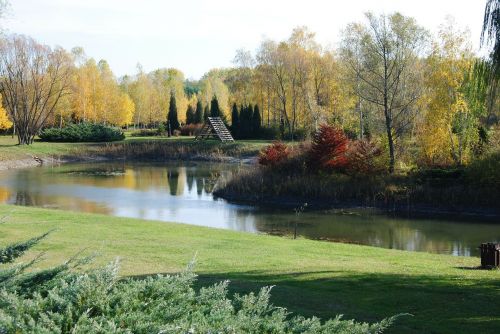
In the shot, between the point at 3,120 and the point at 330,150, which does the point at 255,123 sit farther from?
the point at 330,150

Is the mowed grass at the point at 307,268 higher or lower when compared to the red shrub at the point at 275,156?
lower

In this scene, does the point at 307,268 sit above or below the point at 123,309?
below

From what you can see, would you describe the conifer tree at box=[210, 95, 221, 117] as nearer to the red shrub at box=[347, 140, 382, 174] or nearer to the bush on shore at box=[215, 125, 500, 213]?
the bush on shore at box=[215, 125, 500, 213]

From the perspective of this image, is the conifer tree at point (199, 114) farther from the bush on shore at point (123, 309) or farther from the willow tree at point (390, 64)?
the bush on shore at point (123, 309)

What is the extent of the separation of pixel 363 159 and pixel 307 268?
19481mm

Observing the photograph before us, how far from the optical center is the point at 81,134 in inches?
2454

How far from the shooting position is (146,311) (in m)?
A: 4.07

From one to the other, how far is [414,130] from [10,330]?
35251mm

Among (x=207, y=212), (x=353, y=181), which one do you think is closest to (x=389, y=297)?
(x=207, y=212)

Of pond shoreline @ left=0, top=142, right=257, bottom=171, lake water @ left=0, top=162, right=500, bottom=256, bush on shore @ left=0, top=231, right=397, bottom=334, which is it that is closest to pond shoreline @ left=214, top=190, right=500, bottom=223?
lake water @ left=0, top=162, right=500, bottom=256

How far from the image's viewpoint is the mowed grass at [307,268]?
8055 mm

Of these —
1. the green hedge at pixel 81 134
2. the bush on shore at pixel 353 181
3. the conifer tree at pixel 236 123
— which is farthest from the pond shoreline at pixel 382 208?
the green hedge at pixel 81 134

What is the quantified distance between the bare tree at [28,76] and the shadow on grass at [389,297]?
170 feet

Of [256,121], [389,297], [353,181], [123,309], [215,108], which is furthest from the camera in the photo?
[215,108]
